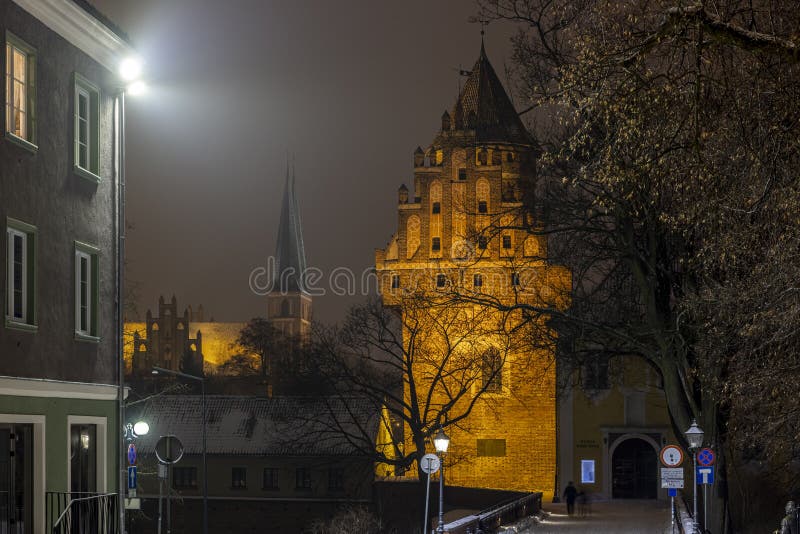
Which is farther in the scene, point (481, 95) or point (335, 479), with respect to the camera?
point (481, 95)

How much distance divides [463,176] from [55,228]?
4337 centimetres

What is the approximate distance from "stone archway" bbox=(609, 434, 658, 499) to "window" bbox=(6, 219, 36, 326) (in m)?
39.4

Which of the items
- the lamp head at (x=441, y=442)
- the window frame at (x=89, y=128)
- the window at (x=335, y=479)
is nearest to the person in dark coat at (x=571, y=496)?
the lamp head at (x=441, y=442)

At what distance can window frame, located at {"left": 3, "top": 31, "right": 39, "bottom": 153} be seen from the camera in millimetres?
16703

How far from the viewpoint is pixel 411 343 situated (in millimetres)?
53625

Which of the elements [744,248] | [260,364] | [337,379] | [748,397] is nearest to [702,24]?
[744,248]

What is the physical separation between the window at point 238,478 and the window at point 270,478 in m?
1.03

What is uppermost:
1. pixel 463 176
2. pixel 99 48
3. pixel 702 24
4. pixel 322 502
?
pixel 463 176

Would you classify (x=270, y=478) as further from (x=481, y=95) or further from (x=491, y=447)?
(x=481, y=95)

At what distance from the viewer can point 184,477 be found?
64.1 metres

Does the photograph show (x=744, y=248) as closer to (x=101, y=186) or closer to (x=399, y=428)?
(x=101, y=186)

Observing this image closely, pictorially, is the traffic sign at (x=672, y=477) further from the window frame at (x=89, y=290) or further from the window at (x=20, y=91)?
the window at (x=20, y=91)

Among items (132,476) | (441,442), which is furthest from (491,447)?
(132,476)

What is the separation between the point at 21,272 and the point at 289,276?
169m
